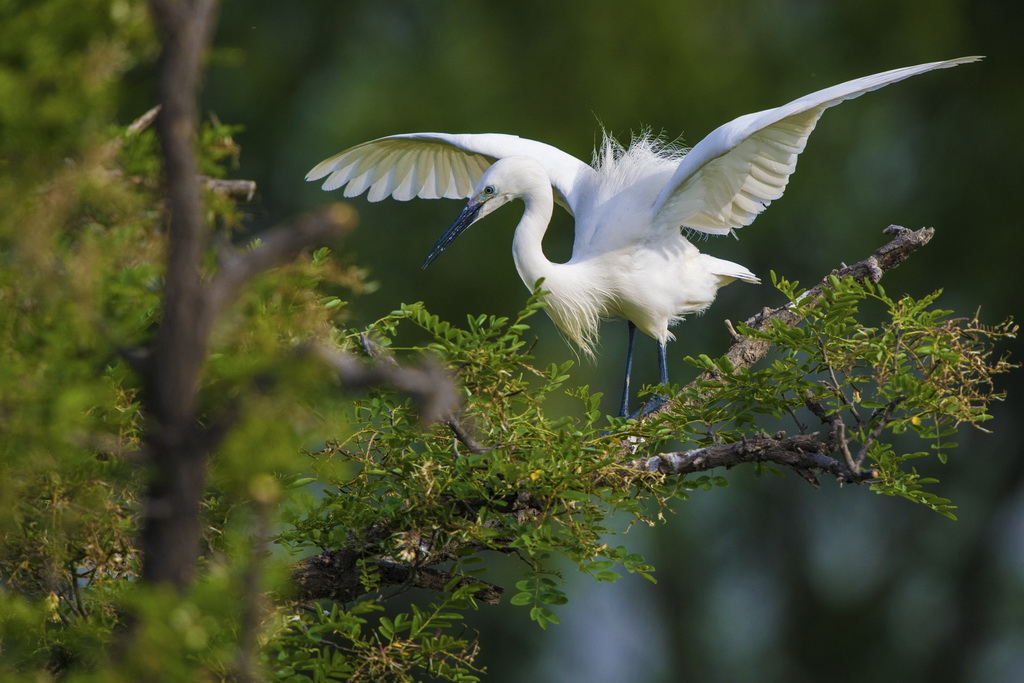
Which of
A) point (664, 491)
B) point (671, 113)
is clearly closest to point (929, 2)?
point (671, 113)

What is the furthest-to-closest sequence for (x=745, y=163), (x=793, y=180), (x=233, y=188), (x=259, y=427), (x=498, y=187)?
(x=793, y=180) → (x=498, y=187) → (x=745, y=163) → (x=233, y=188) → (x=259, y=427)

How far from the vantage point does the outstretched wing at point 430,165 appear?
2.70m

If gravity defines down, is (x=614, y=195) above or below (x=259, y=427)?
below

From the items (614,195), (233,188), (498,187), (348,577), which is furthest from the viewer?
(614,195)

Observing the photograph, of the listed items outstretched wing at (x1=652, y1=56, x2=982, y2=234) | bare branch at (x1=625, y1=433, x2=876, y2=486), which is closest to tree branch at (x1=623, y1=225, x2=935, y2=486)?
bare branch at (x1=625, y1=433, x2=876, y2=486)

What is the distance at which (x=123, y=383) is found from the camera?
110 centimetres

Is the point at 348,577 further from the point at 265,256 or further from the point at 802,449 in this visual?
the point at 265,256

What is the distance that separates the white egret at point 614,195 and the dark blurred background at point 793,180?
1.68 m

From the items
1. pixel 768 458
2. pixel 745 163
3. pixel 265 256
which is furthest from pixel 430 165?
pixel 265 256

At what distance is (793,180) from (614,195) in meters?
2.79

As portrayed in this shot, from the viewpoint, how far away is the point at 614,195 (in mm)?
2588

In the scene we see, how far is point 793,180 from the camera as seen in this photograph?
510 centimetres

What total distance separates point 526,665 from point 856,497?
191 cm

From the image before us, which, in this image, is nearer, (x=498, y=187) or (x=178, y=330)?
(x=178, y=330)
